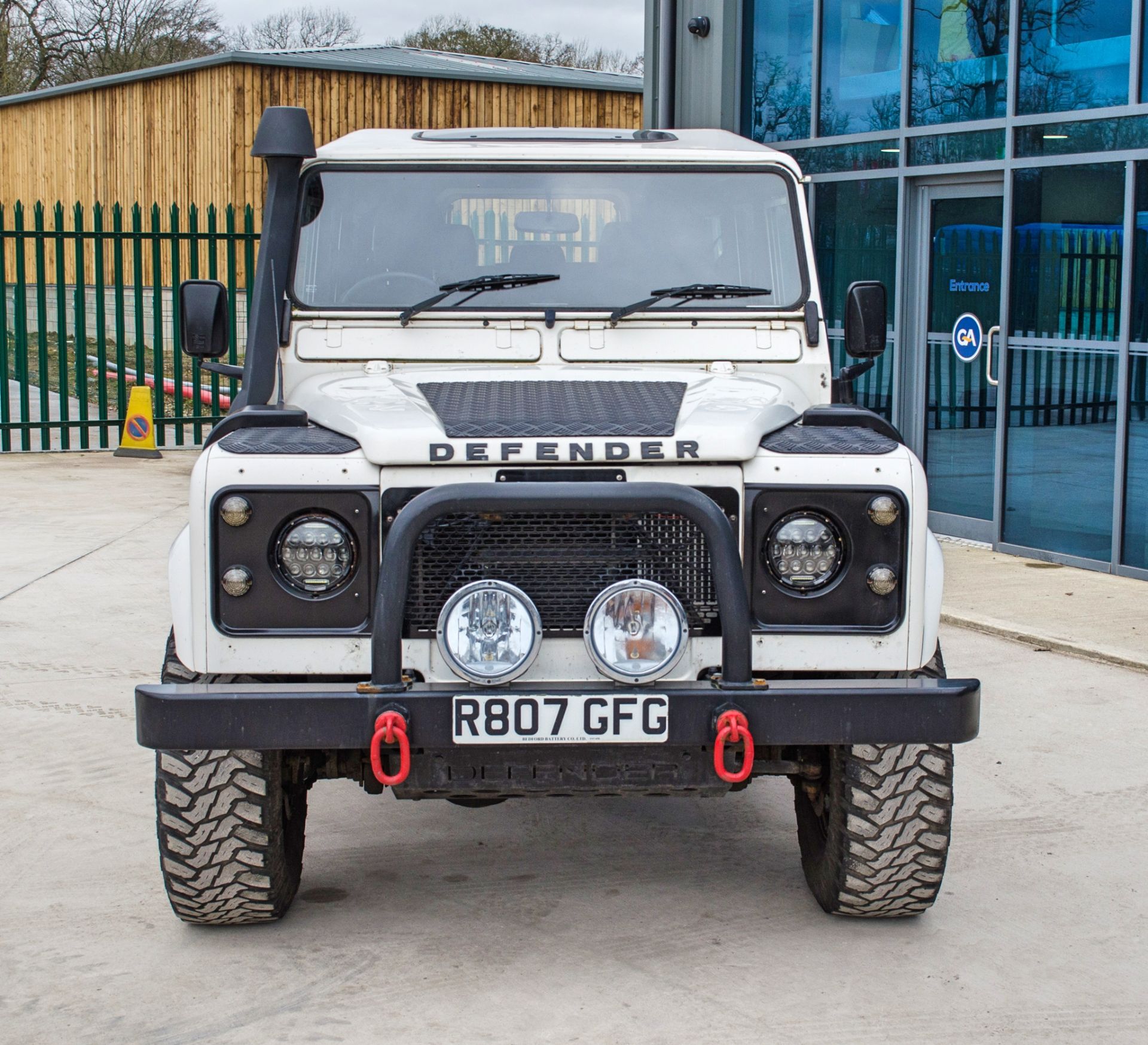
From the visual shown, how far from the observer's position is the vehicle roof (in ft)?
15.3

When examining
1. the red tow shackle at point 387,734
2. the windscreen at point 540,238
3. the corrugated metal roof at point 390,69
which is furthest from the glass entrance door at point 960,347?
the corrugated metal roof at point 390,69

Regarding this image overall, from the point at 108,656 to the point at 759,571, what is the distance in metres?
4.26

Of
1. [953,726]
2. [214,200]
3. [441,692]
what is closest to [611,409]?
[441,692]

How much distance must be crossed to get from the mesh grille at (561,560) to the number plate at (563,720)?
0.64 feet

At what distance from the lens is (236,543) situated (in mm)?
3412

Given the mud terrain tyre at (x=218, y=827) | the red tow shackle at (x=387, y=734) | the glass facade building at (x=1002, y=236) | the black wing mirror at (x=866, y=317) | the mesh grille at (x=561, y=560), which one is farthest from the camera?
the glass facade building at (x=1002, y=236)

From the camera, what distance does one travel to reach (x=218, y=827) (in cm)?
363

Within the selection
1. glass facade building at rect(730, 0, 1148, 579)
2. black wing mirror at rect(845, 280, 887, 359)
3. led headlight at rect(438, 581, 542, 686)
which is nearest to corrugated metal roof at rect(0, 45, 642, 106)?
Answer: glass facade building at rect(730, 0, 1148, 579)

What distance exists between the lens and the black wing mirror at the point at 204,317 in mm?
4645

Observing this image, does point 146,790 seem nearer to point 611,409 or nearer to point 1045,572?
point 611,409

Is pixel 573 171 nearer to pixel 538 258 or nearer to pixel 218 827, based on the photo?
pixel 538 258

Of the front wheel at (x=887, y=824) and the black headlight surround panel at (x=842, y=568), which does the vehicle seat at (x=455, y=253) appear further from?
the front wheel at (x=887, y=824)

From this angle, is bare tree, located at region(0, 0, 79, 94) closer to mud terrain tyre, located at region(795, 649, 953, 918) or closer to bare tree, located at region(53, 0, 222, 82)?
bare tree, located at region(53, 0, 222, 82)

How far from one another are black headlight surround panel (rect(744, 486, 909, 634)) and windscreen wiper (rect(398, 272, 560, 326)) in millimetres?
1355
